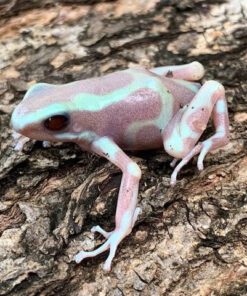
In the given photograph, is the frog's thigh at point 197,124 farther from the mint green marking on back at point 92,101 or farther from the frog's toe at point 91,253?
the frog's toe at point 91,253

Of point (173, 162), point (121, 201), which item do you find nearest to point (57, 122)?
point (121, 201)

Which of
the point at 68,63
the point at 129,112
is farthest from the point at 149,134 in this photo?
the point at 68,63

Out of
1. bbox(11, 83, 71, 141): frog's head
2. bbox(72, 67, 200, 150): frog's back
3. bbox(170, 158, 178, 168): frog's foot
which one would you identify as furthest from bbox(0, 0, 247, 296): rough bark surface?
bbox(11, 83, 71, 141): frog's head

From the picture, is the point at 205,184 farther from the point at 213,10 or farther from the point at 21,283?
the point at 213,10

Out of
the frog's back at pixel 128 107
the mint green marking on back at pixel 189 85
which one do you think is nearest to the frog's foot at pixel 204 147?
the frog's back at pixel 128 107

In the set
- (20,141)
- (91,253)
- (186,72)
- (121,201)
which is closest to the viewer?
(91,253)

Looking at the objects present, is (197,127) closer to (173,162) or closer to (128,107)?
(173,162)
